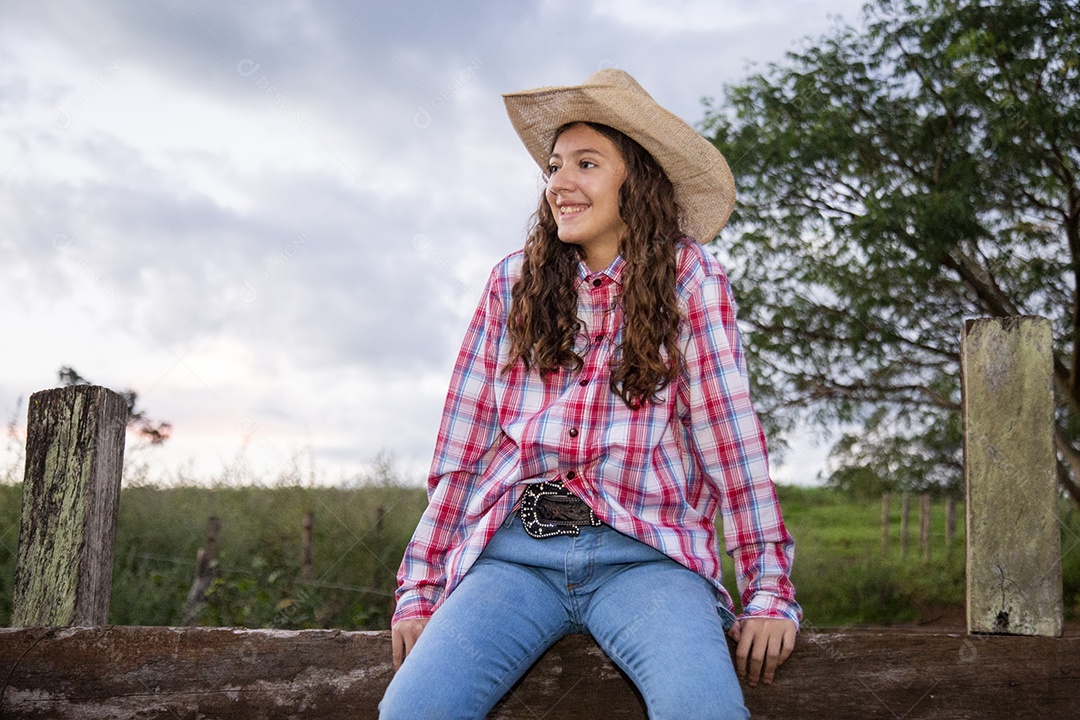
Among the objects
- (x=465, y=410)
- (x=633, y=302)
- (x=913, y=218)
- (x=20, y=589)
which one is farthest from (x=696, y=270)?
(x=913, y=218)

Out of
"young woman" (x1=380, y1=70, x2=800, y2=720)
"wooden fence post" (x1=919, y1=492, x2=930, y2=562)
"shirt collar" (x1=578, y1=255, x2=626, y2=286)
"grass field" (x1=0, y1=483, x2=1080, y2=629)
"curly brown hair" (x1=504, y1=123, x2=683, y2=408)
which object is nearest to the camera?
"young woman" (x1=380, y1=70, x2=800, y2=720)

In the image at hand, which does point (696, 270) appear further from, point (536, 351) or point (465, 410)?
point (465, 410)

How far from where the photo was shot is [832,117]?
10289 millimetres

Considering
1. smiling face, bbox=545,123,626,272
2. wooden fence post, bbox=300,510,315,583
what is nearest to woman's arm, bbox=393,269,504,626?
smiling face, bbox=545,123,626,272

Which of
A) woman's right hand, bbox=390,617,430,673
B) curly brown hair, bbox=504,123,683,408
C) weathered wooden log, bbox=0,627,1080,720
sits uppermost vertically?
curly brown hair, bbox=504,123,683,408

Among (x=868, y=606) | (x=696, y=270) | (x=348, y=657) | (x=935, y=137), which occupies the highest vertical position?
(x=935, y=137)

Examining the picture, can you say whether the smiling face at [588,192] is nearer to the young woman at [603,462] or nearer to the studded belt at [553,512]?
the young woman at [603,462]

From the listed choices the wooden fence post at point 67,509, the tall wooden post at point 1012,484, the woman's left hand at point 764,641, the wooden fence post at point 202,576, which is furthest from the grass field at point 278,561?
the tall wooden post at point 1012,484

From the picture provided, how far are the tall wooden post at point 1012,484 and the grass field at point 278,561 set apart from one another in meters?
5.23

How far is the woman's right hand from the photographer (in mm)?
2481

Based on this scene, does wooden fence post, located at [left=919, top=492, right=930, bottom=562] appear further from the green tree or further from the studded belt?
the studded belt

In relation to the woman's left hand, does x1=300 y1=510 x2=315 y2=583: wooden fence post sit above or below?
below

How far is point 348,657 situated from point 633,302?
1.24m

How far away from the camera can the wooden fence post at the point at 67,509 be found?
3078 millimetres
